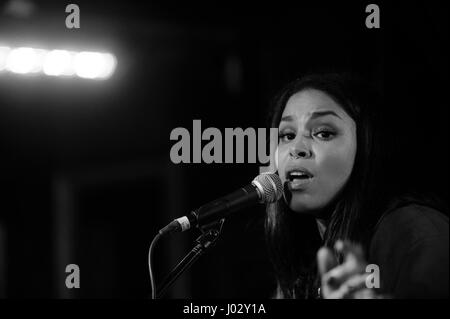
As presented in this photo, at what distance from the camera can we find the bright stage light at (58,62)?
2.23 m

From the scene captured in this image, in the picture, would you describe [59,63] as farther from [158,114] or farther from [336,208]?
[336,208]

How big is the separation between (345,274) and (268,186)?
39 centimetres

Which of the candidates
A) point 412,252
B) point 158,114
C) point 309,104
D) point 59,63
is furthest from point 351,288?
point 59,63

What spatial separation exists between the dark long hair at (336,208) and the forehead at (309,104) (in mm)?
14

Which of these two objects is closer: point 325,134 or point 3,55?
point 325,134

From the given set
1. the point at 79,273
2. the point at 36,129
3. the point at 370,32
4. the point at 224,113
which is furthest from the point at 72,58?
the point at 370,32

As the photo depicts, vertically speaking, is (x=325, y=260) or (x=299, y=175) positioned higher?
(x=299, y=175)

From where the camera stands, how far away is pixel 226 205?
164 centimetres

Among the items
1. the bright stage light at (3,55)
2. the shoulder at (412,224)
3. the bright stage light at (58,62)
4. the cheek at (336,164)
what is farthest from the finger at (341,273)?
the bright stage light at (3,55)

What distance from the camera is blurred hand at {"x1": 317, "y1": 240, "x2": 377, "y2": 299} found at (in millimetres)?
1812

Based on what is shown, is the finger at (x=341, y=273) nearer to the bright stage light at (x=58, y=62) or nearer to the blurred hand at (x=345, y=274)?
the blurred hand at (x=345, y=274)

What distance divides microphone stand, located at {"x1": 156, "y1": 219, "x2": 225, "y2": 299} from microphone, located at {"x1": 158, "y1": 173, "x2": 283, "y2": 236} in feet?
0.14

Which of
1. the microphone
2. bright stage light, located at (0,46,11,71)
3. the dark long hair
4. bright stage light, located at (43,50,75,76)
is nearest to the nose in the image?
the dark long hair

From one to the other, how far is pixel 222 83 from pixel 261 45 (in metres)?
0.19
